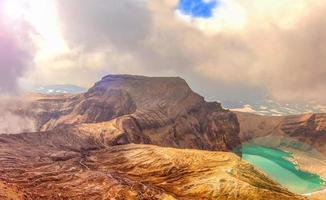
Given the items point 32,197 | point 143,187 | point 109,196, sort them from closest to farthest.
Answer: point 32,197
point 109,196
point 143,187

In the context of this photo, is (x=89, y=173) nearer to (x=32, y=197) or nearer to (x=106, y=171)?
(x=106, y=171)

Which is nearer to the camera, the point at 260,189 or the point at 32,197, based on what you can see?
the point at 32,197

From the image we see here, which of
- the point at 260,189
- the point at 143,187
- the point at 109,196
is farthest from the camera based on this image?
the point at 260,189

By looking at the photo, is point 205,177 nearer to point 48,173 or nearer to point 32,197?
point 48,173

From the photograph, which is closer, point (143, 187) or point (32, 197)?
point (32, 197)

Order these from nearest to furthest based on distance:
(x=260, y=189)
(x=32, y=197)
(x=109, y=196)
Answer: (x=32, y=197), (x=109, y=196), (x=260, y=189)

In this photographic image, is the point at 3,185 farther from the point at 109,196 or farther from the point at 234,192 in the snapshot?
the point at 234,192

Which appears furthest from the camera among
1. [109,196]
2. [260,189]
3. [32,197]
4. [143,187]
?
[260,189]

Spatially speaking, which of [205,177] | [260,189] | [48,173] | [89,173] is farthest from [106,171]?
[260,189]

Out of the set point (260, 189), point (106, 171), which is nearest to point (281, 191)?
point (260, 189)
